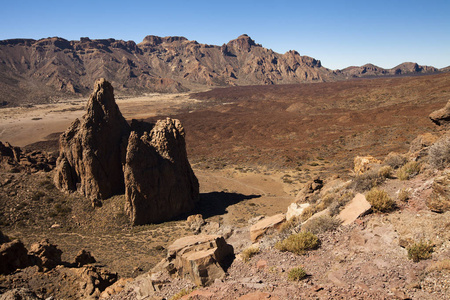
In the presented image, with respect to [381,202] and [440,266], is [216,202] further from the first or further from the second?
[440,266]

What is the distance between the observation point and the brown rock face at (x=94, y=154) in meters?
25.3

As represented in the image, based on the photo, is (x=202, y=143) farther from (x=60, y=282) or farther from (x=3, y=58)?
(x=3, y=58)

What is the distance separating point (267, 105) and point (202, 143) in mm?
55872

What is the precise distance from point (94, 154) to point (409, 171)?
81.5 ft

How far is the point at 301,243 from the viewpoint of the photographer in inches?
339

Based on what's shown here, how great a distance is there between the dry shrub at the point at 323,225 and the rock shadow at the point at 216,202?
56.2 ft

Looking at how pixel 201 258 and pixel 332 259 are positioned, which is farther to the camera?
pixel 201 258

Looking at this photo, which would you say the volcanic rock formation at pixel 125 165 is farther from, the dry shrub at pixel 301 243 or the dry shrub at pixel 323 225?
the dry shrub at pixel 301 243

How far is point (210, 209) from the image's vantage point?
1089 inches

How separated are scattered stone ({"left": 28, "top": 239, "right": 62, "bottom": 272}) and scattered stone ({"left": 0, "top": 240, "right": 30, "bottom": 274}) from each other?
24.1 inches

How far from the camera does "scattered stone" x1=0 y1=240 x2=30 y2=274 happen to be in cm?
1345

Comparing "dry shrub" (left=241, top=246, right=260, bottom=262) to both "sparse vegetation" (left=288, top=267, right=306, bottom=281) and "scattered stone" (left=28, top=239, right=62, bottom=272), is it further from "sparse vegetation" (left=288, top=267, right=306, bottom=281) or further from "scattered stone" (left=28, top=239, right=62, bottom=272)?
"scattered stone" (left=28, top=239, right=62, bottom=272)

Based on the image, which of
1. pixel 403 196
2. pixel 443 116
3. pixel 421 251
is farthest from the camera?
pixel 443 116

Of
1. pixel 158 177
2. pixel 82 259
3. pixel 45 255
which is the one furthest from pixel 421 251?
pixel 158 177
